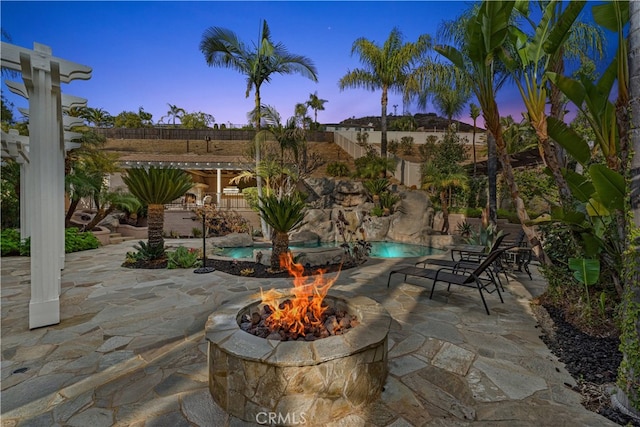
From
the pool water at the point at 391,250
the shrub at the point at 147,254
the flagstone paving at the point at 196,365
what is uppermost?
the shrub at the point at 147,254

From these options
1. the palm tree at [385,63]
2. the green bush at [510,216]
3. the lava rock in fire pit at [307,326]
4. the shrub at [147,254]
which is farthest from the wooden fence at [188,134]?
the lava rock in fire pit at [307,326]

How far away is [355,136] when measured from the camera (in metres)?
30.5

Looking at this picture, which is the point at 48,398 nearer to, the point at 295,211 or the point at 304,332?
the point at 304,332

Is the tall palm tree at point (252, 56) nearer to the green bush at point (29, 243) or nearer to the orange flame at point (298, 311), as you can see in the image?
the green bush at point (29, 243)

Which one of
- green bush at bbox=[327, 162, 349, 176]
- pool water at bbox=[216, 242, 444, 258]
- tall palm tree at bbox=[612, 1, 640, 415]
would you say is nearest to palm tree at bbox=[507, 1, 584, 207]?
tall palm tree at bbox=[612, 1, 640, 415]

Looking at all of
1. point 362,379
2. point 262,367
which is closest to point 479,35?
point 362,379

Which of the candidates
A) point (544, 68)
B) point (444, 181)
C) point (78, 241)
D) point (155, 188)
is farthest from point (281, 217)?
point (444, 181)

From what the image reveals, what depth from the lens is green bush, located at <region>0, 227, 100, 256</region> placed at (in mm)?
8391

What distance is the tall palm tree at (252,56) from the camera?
11.2 meters

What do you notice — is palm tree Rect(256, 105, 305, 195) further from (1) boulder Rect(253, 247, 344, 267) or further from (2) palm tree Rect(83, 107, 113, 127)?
(2) palm tree Rect(83, 107, 113, 127)

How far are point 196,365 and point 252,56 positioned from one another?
11906mm

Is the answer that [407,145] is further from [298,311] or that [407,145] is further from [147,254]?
[298,311]

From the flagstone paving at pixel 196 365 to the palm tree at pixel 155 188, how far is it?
8.21 ft

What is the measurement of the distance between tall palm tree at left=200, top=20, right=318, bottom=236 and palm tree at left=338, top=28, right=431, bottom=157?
20.5ft
